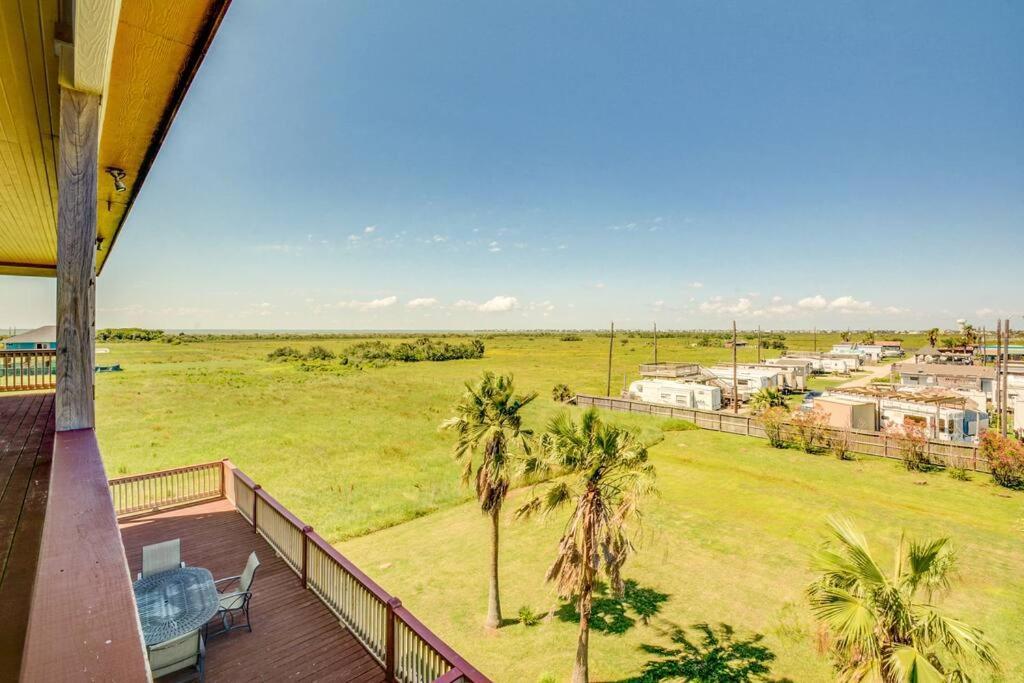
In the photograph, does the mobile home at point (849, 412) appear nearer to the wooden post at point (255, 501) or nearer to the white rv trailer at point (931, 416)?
the white rv trailer at point (931, 416)

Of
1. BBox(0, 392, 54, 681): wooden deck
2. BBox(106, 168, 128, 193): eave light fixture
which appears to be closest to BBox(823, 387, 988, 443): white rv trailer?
BBox(0, 392, 54, 681): wooden deck

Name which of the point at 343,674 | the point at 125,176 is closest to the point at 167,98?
the point at 125,176

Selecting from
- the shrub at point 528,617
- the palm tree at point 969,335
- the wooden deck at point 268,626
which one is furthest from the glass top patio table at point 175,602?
the palm tree at point 969,335

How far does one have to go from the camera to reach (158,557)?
20.5 feet

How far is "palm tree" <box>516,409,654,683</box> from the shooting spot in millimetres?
6738

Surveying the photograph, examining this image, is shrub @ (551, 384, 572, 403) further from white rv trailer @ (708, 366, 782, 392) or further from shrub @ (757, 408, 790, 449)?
shrub @ (757, 408, 790, 449)

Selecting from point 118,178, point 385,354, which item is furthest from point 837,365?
point 118,178

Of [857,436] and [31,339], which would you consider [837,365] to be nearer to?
[857,436]

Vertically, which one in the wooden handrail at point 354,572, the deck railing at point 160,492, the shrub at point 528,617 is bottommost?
the shrub at point 528,617

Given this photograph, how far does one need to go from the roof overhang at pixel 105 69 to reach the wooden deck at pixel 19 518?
2.12 m

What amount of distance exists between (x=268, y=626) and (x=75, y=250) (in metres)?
5.28

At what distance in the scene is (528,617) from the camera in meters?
9.55

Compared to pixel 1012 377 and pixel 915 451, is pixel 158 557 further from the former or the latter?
pixel 1012 377

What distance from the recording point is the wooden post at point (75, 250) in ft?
8.16
